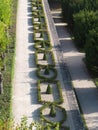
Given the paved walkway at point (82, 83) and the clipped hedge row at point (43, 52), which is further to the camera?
the paved walkway at point (82, 83)

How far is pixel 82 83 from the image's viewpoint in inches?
1794

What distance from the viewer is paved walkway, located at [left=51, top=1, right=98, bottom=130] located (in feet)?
127

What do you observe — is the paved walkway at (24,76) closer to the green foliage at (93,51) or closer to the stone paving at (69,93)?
the stone paving at (69,93)

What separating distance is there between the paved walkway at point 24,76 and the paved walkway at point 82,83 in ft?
18.5

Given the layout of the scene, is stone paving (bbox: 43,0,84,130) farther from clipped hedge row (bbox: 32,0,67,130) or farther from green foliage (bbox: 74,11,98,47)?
green foliage (bbox: 74,11,98,47)

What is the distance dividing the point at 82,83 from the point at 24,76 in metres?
7.85

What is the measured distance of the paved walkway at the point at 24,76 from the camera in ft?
113

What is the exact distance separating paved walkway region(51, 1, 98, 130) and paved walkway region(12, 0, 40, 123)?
5.63 m

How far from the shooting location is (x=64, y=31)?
2616 inches

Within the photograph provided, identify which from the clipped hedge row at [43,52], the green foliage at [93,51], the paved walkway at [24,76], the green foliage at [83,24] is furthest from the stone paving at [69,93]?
the green foliage at [83,24]

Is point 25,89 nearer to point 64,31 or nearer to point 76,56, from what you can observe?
point 76,56

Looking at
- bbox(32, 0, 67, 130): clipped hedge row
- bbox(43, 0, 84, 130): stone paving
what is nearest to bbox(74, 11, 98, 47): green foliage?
bbox(43, 0, 84, 130): stone paving

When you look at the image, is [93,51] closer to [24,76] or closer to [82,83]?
[82,83]

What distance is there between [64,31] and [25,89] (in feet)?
96.7
